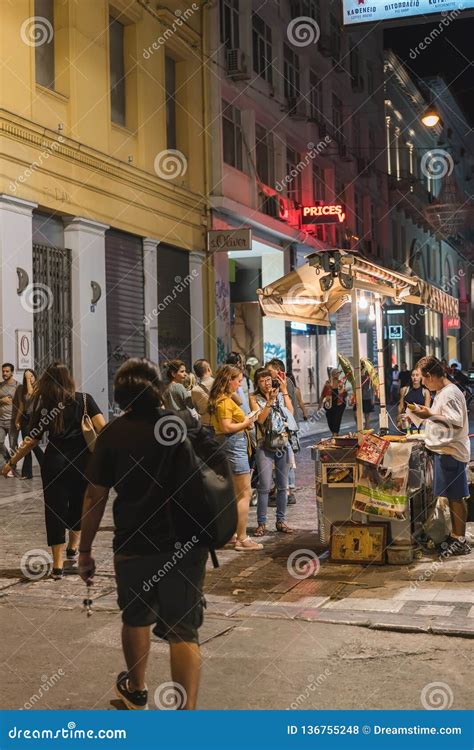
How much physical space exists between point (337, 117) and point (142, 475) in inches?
1258

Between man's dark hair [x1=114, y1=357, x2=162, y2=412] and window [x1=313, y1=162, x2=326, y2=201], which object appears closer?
man's dark hair [x1=114, y1=357, x2=162, y2=412]

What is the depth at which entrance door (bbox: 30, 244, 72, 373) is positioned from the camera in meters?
16.3

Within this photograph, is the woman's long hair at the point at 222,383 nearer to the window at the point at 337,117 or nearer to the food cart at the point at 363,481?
the food cart at the point at 363,481

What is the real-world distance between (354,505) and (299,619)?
199 centimetres

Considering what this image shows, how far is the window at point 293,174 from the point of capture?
95.6ft

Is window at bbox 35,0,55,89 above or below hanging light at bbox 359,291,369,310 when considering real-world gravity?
above

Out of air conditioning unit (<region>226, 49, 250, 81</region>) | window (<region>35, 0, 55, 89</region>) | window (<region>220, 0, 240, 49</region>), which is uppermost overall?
window (<region>220, 0, 240, 49</region>)

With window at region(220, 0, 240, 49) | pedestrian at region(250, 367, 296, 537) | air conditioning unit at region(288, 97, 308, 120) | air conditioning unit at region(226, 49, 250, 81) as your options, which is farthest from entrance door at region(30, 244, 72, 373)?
air conditioning unit at region(288, 97, 308, 120)

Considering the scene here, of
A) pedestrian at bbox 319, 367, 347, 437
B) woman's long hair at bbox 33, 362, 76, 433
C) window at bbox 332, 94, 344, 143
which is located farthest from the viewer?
window at bbox 332, 94, 344, 143

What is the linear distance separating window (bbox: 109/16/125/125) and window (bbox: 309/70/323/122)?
11.9 meters

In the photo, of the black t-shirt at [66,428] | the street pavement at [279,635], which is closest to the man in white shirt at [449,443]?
the street pavement at [279,635]

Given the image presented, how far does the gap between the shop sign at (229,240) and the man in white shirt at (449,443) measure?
1414 cm

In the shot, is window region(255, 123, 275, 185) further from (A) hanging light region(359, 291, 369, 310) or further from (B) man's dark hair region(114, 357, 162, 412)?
(B) man's dark hair region(114, 357, 162, 412)

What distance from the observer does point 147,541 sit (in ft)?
14.1
